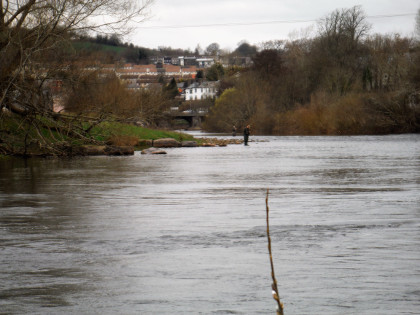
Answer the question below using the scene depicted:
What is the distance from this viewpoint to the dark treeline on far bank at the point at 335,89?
8288 cm

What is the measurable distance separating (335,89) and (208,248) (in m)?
88.4

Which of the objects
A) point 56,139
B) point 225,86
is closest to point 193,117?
point 225,86

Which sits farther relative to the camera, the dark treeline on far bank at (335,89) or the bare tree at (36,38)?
the dark treeline on far bank at (335,89)

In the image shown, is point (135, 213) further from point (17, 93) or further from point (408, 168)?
point (17, 93)

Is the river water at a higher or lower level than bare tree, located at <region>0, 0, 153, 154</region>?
lower

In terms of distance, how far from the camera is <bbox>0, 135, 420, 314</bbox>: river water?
27.3 feet

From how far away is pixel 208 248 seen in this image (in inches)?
452

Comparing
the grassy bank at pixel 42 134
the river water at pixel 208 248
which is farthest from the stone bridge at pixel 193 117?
the river water at pixel 208 248

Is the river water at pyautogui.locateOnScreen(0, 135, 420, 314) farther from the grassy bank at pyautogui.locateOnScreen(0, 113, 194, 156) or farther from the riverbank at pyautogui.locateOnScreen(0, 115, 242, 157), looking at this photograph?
the riverbank at pyautogui.locateOnScreen(0, 115, 242, 157)

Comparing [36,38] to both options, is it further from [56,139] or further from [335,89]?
[335,89]

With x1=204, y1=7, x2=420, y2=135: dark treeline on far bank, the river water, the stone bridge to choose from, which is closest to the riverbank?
the river water

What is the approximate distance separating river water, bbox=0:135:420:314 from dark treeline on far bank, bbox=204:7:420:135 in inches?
2441

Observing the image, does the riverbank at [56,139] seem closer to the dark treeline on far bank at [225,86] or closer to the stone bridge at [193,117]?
the dark treeline on far bank at [225,86]

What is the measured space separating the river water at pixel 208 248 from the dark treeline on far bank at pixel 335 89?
62014mm
